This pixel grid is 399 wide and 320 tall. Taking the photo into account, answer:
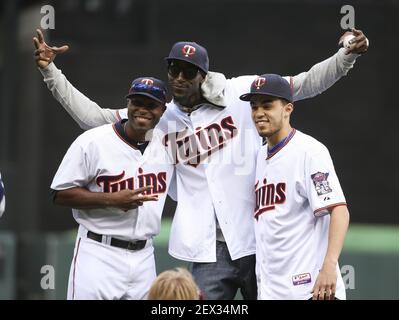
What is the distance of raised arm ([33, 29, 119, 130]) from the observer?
21.4ft

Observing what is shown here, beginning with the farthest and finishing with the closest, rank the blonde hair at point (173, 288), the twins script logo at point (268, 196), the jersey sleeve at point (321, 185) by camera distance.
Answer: the twins script logo at point (268, 196)
the jersey sleeve at point (321, 185)
the blonde hair at point (173, 288)

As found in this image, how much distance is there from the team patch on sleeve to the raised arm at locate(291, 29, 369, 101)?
71cm

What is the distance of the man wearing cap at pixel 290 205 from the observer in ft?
20.0

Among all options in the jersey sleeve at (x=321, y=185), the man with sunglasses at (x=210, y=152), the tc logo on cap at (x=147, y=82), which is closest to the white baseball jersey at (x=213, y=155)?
the man with sunglasses at (x=210, y=152)

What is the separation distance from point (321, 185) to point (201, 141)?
0.90 m

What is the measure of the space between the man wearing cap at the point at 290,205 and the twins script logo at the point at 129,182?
0.62 meters

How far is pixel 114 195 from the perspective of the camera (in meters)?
6.33

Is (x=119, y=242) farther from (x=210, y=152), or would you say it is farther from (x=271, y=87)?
(x=271, y=87)

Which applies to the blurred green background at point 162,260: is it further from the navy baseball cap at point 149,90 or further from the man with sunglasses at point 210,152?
the navy baseball cap at point 149,90

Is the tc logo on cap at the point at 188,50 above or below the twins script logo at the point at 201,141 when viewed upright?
above

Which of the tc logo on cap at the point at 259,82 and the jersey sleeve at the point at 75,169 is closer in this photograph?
the tc logo on cap at the point at 259,82

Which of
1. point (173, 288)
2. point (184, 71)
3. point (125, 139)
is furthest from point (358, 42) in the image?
point (173, 288)

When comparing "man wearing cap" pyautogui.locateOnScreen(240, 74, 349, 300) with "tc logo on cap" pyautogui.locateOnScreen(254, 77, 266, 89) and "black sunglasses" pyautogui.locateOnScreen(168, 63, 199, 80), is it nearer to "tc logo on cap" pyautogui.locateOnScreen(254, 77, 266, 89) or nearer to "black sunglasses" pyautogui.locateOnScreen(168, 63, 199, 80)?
"tc logo on cap" pyautogui.locateOnScreen(254, 77, 266, 89)
